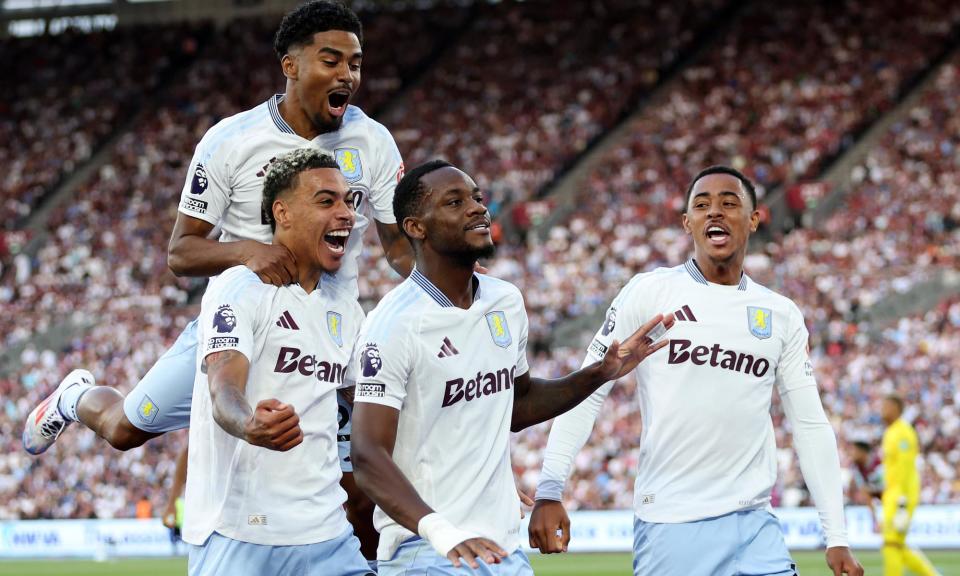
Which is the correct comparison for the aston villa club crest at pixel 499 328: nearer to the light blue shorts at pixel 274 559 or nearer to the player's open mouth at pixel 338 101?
the light blue shorts at pixel 274 559

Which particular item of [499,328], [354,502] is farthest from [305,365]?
[354,502]

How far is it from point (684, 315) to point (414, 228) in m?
1.58

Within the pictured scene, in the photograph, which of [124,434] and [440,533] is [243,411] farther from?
[124,434]

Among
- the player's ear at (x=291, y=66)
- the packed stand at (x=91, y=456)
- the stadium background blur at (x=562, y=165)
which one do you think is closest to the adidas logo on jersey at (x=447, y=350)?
the player's ear at (x=291, y=66)

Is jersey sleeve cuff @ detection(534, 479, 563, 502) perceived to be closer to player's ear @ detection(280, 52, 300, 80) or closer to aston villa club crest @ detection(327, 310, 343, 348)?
aston villa club crest @ detection(327, 310, 343, 348)

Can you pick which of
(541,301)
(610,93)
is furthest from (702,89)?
(541,301)

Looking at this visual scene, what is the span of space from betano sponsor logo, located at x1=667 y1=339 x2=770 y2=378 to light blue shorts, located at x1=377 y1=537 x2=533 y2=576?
1.48m

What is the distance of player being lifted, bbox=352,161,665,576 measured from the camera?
5465mm

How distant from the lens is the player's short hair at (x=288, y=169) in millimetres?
5648

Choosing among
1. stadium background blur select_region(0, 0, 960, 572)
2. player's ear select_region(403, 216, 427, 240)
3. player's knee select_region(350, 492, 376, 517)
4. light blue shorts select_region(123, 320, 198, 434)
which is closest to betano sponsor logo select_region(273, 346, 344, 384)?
player's ear select_region(403, 216, 427, 240)

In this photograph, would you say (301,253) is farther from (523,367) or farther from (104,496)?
(104,496)

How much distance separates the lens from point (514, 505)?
5.71 meters

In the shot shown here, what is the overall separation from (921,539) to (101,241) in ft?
74.0

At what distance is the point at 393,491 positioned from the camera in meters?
5.23
